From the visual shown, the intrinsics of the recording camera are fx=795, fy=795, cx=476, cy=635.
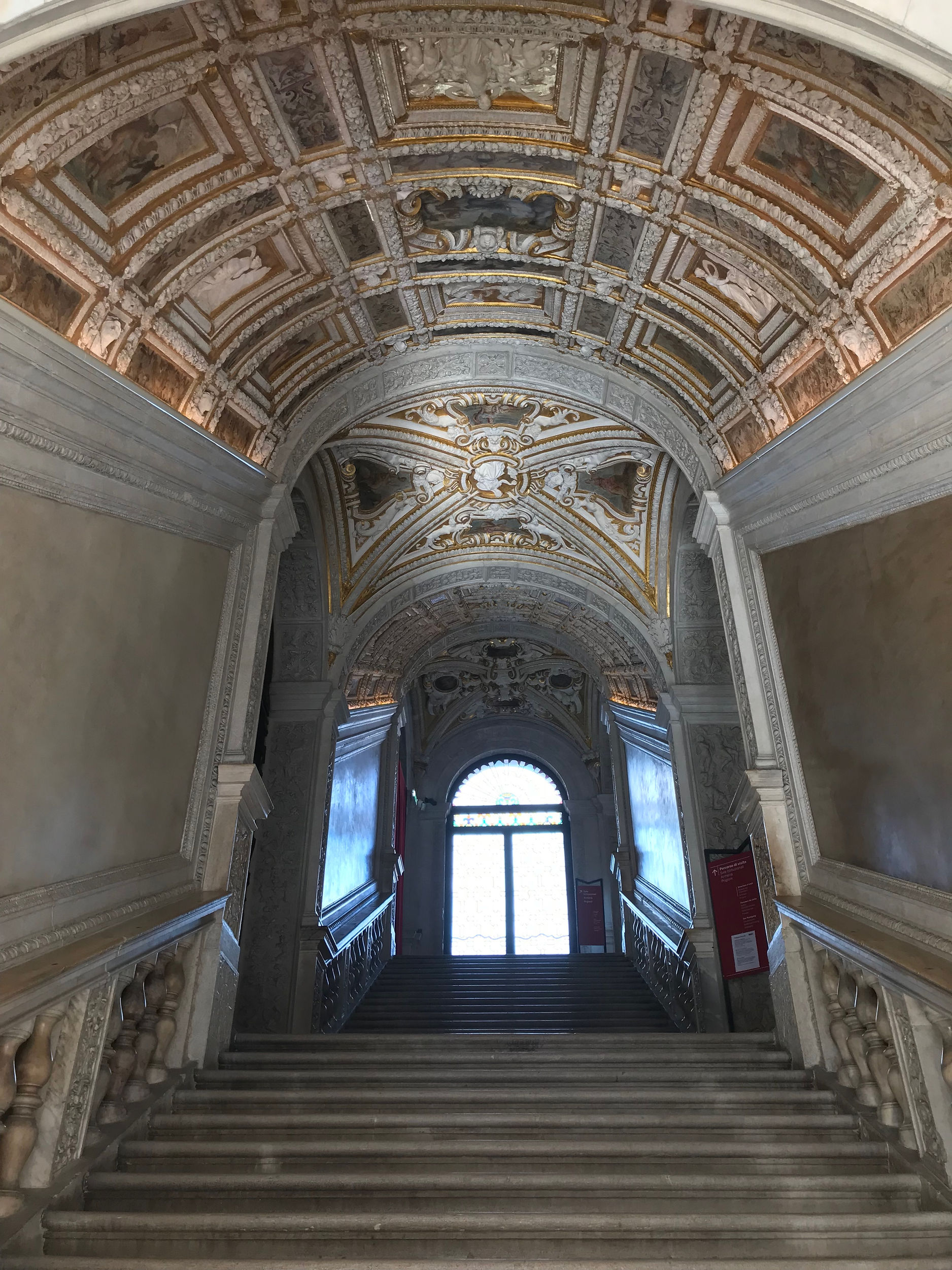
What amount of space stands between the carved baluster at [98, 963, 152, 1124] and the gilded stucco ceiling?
3154 mm

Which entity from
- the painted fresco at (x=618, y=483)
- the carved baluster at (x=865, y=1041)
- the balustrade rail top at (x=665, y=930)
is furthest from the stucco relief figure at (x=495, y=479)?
the carved baluster at (x=865, y=1041)

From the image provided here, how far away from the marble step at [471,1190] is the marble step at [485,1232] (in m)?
0.18

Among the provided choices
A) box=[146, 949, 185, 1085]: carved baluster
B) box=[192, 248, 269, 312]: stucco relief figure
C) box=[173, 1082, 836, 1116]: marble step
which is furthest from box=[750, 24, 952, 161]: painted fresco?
box=[146, 949, 185, 1085]: carved baluster

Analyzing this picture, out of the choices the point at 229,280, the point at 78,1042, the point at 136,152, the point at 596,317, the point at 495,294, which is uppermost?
the point at 495,294

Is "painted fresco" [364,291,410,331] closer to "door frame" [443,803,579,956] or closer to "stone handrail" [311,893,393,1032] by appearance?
"stone handrail" [311,893,393,1032]

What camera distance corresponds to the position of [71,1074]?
123 inches

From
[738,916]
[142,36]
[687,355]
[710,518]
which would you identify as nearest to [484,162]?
[142,36]

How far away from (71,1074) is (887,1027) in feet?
11.4

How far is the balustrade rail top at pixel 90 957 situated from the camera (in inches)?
112

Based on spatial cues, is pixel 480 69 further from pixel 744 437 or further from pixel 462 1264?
pixel 462 1264

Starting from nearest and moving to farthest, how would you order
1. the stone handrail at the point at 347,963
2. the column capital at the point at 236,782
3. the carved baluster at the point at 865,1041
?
the carved baluster at the point at 865,1041, the column capital at the point at 236,782, the stone handrail at the point at 347,963

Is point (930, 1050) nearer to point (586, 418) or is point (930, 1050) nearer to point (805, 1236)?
point (805, 1236)

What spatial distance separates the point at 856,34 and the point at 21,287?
10.9ft

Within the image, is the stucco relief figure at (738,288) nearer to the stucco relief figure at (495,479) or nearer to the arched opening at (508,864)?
the stucco relief figure at (495,479)
